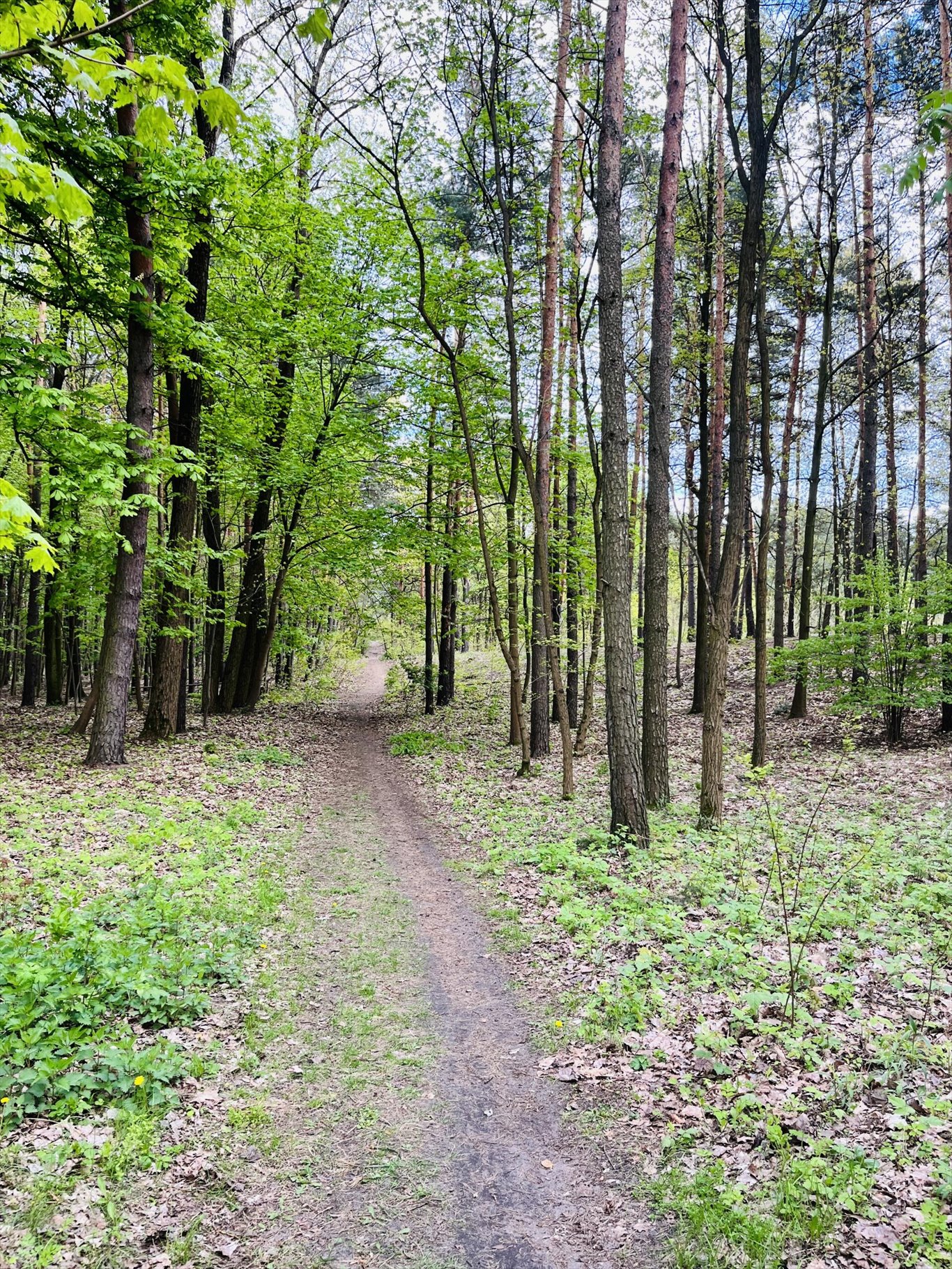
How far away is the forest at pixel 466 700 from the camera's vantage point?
11.2 ft

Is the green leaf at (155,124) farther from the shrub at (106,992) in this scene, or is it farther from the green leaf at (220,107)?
the shrub at (106,992)

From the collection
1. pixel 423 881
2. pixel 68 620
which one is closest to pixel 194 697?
pixel 68 620

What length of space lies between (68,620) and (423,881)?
20.9 meters

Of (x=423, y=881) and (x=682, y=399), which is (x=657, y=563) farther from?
(x=682, y=399)

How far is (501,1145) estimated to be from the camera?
3.86 meters

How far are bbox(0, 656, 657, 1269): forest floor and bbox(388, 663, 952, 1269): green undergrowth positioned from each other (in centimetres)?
39

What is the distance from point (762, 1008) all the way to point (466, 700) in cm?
2030

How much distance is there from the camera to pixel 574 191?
1324cm

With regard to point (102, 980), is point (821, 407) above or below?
above

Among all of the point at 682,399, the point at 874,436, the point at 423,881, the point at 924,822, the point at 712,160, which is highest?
the point at 712,160

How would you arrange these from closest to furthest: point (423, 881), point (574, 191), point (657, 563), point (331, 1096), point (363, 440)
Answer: point (331, 1096), point (423, 881), point (657, 563), point (574, 191), point (363, 440)

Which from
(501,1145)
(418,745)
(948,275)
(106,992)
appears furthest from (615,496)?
(418,745)

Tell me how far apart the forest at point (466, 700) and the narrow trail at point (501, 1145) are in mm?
31

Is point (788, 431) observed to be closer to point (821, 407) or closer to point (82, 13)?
point (821, 407)
